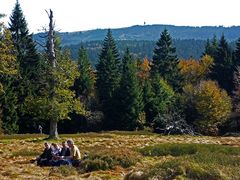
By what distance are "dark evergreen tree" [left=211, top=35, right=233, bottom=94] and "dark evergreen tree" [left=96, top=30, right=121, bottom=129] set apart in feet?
55.6

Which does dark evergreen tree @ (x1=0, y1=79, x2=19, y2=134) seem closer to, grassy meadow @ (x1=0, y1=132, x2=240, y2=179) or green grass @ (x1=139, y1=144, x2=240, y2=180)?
grassy meadow @ (x1=0, y1=132, x2=240, y2=179)

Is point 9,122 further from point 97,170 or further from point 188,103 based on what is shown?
point 97,170

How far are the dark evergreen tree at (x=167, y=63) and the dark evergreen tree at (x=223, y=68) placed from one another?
6466 millimetres

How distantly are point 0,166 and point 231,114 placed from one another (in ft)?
172

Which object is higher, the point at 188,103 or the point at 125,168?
the point at 125,168

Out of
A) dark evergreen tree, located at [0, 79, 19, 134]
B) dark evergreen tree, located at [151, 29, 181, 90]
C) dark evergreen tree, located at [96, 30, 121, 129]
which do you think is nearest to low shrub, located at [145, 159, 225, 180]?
dark evergreen tree, located at [0, 79, 19, 134]

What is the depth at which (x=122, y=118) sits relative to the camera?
235 feet

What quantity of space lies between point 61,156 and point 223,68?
62.3 m

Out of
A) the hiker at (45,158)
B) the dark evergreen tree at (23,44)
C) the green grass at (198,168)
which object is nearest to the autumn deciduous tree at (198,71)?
the dark evergreen tree at (23,44)

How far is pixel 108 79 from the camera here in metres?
80.4

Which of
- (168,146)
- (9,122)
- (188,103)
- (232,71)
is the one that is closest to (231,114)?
(188,103)

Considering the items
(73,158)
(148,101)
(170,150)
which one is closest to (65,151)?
(73,158)

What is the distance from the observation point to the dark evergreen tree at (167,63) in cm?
8561

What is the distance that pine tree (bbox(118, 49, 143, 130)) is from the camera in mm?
71312
